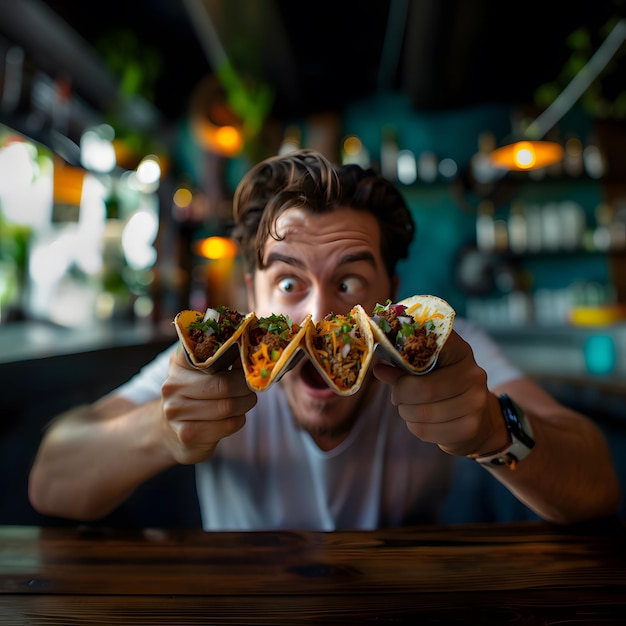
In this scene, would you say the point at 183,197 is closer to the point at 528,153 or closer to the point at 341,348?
the point at 528,153

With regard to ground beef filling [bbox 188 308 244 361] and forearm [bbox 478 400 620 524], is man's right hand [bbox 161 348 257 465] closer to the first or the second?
ground beef filling [bbox 188 308 244 361]

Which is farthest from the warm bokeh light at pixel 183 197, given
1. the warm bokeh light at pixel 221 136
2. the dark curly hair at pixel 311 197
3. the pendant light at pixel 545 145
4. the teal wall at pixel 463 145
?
the dark curly hair at pixel 311 197

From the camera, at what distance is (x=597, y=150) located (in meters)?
4.37

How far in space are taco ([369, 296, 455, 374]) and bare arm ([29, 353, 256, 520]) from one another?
9.9 inches

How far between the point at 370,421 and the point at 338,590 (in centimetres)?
46

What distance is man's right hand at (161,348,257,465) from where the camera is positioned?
754mm

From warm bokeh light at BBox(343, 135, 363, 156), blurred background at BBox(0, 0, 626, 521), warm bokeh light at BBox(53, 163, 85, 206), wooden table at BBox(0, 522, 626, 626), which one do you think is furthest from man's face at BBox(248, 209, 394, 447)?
warm bokeh light at BBox(343, 135, 363, 156)

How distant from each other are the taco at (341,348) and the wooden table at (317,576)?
335mm

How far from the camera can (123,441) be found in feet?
3.43

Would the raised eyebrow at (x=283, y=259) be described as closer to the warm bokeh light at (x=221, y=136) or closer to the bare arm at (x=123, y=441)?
the bare arm at (x=123, y=441)

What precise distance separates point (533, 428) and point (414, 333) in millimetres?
428

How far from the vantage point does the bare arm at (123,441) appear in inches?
30.4

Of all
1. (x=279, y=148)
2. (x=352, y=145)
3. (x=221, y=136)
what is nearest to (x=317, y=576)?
(x=279, y=148)

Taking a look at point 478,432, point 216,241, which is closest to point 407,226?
point 478,432
